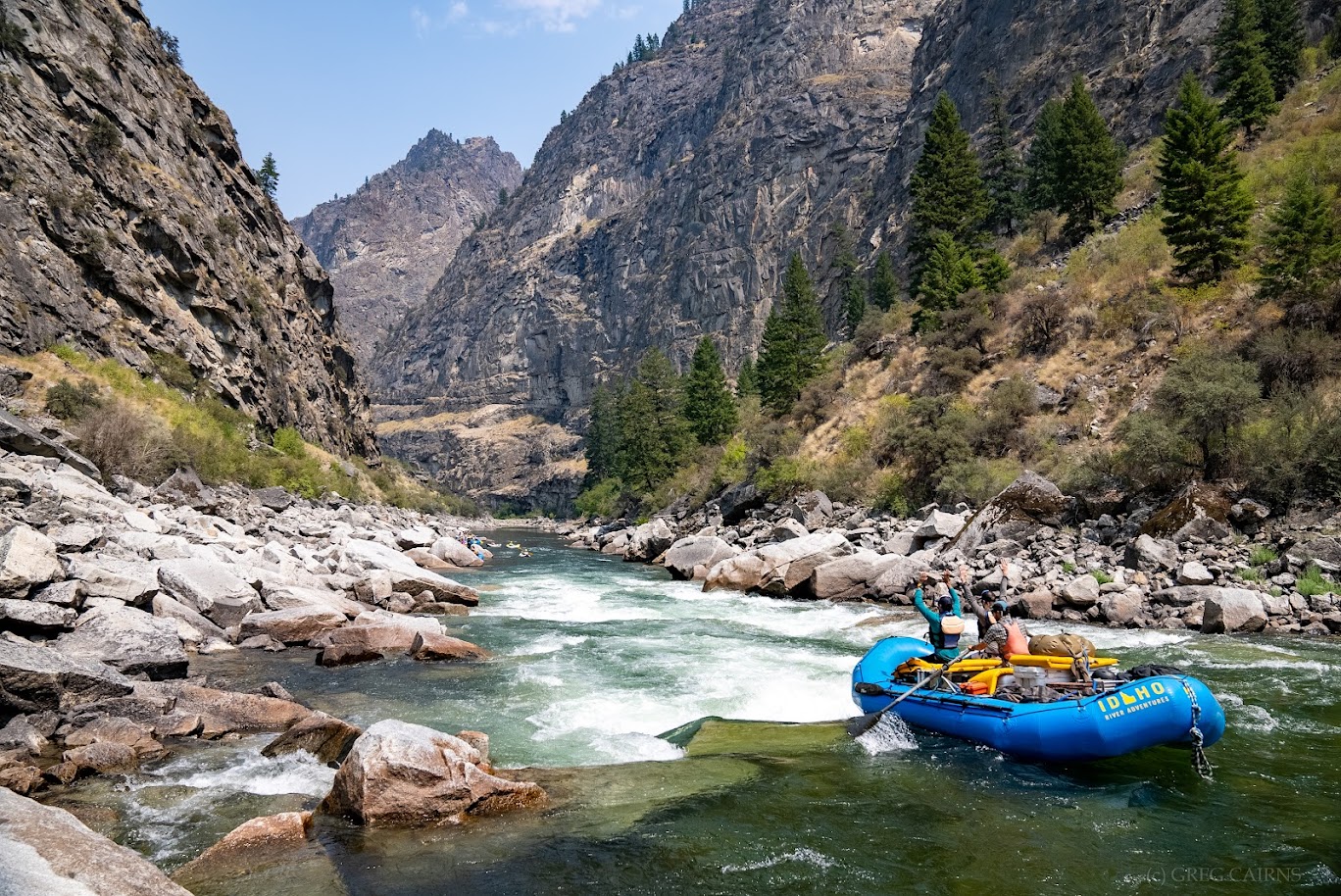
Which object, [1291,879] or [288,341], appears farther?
[288,341]

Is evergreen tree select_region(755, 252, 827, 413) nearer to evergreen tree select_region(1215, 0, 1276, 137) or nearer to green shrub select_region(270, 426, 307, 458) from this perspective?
evergreen tree select_region(1215, 0, 1276, 137)

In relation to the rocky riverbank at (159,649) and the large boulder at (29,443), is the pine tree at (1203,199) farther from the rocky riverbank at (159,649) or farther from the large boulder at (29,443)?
the large boulder at (29,443)

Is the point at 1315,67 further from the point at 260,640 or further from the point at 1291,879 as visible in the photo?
the point at 260,640

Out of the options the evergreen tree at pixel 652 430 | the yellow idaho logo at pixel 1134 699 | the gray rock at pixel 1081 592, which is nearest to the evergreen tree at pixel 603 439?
the evergreen tree at pixel 652 430

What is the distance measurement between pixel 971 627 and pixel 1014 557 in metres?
4.83

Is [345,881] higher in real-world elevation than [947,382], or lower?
lower

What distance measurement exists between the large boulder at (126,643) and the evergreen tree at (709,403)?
143 feet

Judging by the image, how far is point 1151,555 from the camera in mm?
16203

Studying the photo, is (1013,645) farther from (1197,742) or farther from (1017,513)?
(1017,513)

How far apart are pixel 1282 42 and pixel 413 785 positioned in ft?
165

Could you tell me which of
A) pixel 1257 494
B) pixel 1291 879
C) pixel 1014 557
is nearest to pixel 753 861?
pixel 1291 879

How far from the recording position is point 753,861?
592 cm

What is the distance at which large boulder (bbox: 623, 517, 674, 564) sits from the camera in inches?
1396

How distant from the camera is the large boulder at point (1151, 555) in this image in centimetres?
1598
